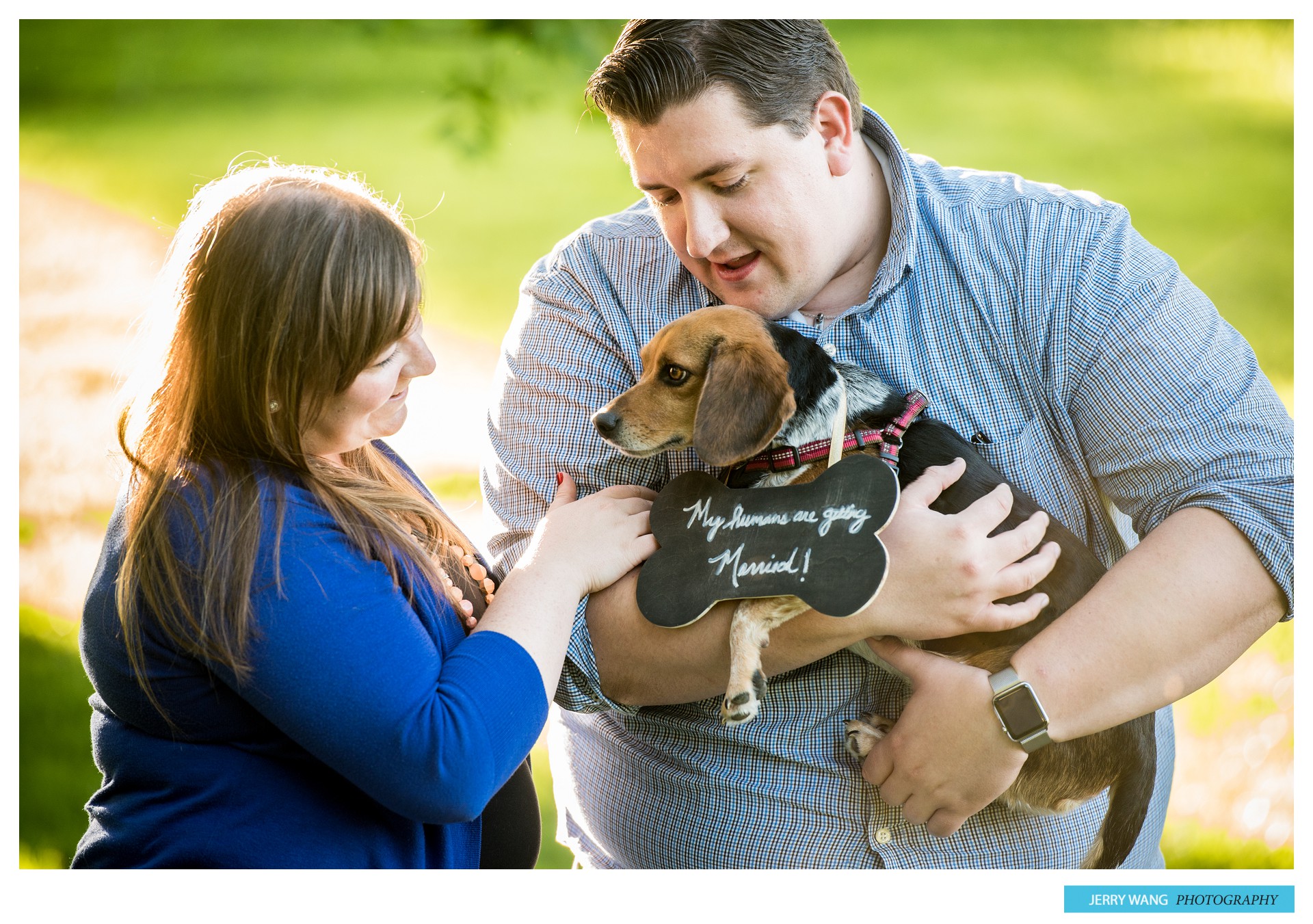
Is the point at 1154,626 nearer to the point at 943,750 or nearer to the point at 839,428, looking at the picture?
the point at 943,750

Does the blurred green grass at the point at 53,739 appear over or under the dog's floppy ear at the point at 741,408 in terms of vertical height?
under

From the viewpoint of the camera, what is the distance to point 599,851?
7.34ft

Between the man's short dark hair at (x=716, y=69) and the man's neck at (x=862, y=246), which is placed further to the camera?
the man's neck at (x=862, y=246)

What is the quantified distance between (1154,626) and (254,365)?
1.64m

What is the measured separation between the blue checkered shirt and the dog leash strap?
15cm

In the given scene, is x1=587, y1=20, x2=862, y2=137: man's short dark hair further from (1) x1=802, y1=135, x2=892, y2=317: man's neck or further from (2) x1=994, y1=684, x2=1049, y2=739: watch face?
(2) x1=994, y1=684, x2=1049, y2=739: watch face

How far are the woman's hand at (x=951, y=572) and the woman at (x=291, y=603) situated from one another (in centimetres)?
55

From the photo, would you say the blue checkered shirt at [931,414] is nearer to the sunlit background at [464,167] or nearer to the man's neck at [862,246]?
the man's neck at [862,246]

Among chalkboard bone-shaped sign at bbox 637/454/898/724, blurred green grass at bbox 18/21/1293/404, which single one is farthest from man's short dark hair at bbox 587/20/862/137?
chalkboard bone-shaped sign at bbox 637/454/898/724

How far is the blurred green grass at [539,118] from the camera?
2.36m

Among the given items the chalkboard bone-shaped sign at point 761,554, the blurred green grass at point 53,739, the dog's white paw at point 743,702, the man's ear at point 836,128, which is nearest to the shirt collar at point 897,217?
the man's ear at point 836,128

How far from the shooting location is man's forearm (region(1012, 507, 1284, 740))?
5.70 ft
